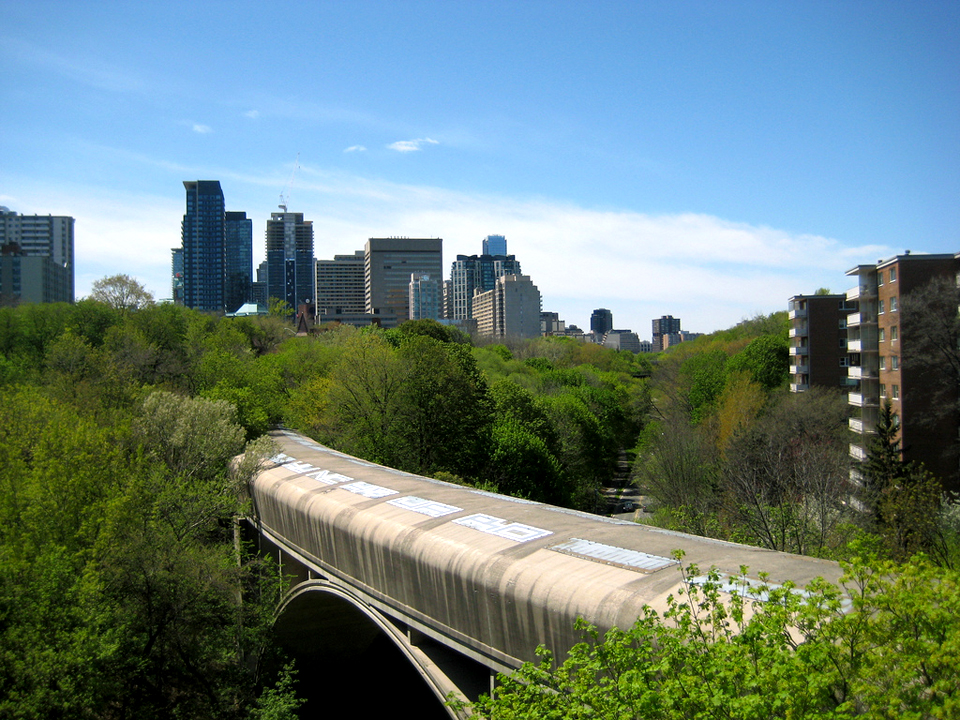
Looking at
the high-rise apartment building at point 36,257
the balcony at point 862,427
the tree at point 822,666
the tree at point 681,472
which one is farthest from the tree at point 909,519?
the high-rise apartment building at point 36,257

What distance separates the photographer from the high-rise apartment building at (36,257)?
136750 mm

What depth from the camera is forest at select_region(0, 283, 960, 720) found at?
786 cm

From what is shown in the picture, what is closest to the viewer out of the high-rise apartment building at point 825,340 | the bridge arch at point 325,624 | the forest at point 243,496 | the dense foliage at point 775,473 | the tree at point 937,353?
the forest at point 243,496

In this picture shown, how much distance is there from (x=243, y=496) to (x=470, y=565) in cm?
1667

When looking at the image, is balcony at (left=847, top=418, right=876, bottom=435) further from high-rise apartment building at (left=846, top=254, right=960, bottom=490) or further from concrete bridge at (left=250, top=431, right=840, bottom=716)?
concrete bridge at (left=250, top=431, right=840, bottom=716)

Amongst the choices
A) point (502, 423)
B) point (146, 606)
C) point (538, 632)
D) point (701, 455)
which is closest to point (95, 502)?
point (146, 606)

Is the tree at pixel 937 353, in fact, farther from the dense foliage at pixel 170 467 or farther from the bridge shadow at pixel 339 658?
the bridge shadow at pixel 339 658

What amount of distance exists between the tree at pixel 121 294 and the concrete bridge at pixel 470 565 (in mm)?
→ 41530

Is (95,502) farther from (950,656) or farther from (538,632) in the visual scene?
(950,656)

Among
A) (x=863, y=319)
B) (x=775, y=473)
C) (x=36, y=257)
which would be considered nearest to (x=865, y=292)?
(x=863, y=319)

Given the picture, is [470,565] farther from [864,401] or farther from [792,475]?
[864,401]

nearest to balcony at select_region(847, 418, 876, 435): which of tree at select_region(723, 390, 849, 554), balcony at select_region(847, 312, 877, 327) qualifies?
tree at select_region(723, 390, 849, 554)

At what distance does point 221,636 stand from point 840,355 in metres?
46.2

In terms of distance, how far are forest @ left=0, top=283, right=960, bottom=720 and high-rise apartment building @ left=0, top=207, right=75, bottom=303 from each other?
79.6 m
